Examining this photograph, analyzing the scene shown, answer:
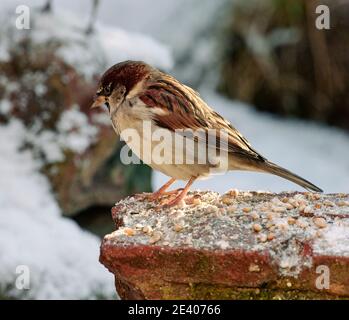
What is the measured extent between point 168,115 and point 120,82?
0.76ft

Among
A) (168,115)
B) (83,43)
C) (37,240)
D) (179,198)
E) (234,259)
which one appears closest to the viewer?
(234,259)

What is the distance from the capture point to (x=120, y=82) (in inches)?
127

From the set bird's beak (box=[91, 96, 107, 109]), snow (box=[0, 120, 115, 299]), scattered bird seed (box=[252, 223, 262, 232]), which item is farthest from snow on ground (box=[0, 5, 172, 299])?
scattered bird seed (box=[252, 223, 262, 232])

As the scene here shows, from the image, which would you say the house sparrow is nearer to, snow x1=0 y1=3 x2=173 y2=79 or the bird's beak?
the bird's beak

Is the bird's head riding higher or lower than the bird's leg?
higher

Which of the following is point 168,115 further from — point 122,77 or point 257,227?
point 257,227

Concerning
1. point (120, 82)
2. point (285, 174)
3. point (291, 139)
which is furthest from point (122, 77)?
point (291, 139)

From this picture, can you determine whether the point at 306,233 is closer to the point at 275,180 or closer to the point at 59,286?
the point at 59,286

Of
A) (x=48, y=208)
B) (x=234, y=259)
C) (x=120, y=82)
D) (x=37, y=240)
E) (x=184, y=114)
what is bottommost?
(x=37, y=240)

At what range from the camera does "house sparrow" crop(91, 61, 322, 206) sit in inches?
124

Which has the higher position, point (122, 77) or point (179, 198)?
point (122, 77)

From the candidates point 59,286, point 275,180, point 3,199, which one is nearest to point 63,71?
point 3,199

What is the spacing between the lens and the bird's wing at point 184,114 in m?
3.16

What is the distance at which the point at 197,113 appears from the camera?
3203mm
